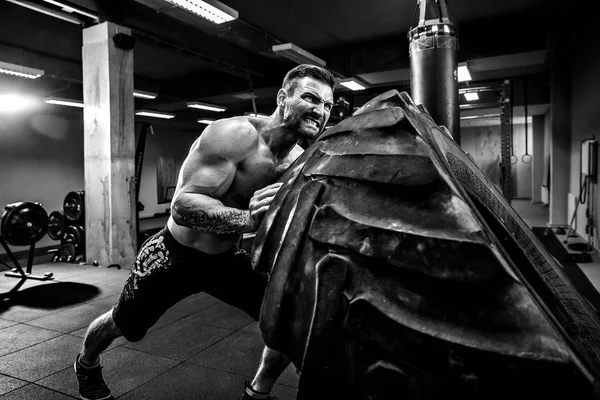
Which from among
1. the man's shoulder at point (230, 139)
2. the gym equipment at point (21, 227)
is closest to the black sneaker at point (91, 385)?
the man's shoulder at point (230, 139)

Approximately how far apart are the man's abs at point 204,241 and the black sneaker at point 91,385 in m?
0.73

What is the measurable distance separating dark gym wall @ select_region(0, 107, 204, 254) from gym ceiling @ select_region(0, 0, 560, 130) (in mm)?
1106

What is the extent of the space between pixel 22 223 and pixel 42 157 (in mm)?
5982

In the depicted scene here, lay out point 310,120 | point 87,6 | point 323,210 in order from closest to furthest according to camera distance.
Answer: point 323,210 → point 310,120 → point 87,6

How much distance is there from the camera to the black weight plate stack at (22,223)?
4562 mm

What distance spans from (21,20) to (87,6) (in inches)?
72.9

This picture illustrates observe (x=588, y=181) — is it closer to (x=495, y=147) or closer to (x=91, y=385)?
(x=91, y=385)

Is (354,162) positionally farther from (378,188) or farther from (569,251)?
(569,251)

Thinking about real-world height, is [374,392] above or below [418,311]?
below

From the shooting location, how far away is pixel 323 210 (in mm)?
668

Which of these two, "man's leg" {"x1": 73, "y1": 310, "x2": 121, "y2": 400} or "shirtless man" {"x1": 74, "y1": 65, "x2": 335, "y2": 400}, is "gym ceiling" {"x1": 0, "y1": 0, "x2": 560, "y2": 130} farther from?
Answer: "man's leg" {"x1": 73, "y1": 310, "x2": 121, "y2": 400}

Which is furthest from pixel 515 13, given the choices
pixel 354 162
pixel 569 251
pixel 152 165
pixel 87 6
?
pixel 152 165

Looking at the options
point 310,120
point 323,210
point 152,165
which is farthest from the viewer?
point 152,165

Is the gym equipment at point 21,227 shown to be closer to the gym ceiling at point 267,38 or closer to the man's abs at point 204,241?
the gym ceiling at point 267,38
